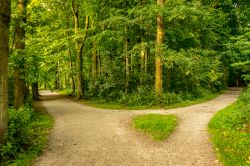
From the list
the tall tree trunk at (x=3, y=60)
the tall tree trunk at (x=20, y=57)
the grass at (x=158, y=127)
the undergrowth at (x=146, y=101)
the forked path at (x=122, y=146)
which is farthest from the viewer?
the undergrowth at (x=146, y=101)

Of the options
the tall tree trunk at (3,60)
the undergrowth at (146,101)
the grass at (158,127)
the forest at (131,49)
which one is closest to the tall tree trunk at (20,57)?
the forest at (131,49)

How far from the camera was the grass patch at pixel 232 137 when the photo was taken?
697 centimetres

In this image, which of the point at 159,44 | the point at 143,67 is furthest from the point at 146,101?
the point at 143,67

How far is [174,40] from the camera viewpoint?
21.0 meters

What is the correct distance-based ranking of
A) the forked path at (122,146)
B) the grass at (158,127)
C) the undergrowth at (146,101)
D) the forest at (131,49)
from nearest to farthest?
the forked path at (122,146)
the grass at (158,127)
the forest at (131,49)
the undergrowth at (146,101)

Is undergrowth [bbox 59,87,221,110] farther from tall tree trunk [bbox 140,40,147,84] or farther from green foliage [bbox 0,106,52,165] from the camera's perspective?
green foliage [bbox 0,106,52,165]

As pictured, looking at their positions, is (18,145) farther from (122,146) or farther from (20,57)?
(20,57)

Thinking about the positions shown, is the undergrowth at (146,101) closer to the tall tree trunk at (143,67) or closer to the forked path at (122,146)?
the tall tree trunk at (143,67)

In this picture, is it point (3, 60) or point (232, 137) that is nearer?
point (3, 60)

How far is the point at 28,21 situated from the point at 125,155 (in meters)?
10.3

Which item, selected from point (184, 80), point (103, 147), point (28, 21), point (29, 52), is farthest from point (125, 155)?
point (184, 80)

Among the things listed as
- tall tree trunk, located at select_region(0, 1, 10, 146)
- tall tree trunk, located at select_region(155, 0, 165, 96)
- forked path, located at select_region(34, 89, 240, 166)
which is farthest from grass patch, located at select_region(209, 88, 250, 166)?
tall tree trunk, located at select_region(155, 0, 165, 96)

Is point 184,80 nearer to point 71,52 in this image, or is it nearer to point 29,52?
point 29,52

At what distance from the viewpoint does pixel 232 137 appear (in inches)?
344
